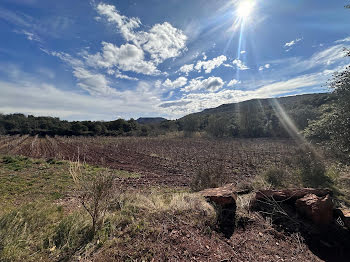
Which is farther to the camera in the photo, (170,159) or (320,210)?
(170,159)

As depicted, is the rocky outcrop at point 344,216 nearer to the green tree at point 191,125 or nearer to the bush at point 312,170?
the bush at point 312,170

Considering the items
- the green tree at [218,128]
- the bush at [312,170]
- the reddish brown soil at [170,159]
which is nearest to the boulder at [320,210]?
the bush at [312,170]

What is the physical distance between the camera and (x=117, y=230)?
2865 millimetres

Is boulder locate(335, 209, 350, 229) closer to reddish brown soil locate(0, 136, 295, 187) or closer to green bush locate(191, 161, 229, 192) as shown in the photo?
green bush locate(191, 161, 229, 192)

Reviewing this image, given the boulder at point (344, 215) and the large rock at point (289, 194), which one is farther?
the large rock at point (289, 194)

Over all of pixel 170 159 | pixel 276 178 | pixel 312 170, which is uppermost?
pixel 312 170

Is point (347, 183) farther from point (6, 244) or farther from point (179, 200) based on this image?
point (6, 244)

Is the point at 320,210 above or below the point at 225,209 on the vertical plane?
above

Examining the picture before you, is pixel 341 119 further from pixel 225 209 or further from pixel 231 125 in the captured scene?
pixel 231 125

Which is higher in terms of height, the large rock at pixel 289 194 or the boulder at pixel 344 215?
the large rock at pixel 289 194

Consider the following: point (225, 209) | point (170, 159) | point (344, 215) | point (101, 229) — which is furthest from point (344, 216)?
point (170, 159)

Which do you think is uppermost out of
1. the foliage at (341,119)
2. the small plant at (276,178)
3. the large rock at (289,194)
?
the foliage at (341,119)

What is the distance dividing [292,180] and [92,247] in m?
7.42

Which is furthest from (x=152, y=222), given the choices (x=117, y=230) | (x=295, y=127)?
(x=295, y=127)
